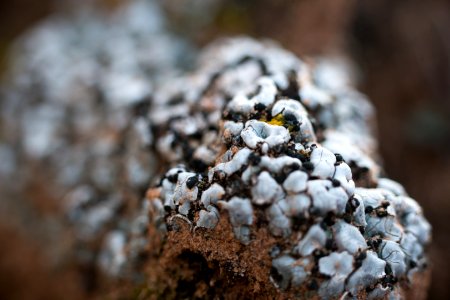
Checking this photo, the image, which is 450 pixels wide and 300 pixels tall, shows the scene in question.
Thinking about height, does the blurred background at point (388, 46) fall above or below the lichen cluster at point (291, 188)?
above

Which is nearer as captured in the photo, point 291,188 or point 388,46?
point 291,188

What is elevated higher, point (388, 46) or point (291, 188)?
point (388, 46)

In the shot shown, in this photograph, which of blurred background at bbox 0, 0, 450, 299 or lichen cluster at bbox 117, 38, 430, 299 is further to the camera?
blurred background at bbox 0, 0, 450, 299

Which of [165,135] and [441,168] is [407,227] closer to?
[165,135]

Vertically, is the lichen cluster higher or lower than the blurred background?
lower

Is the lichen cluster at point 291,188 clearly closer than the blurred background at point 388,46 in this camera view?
Yes

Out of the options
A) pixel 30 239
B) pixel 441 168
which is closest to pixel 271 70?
pixel 30 239

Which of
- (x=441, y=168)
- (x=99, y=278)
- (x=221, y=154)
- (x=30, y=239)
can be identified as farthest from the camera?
(x=441, y=168)

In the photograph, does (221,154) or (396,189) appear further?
(396,189)
